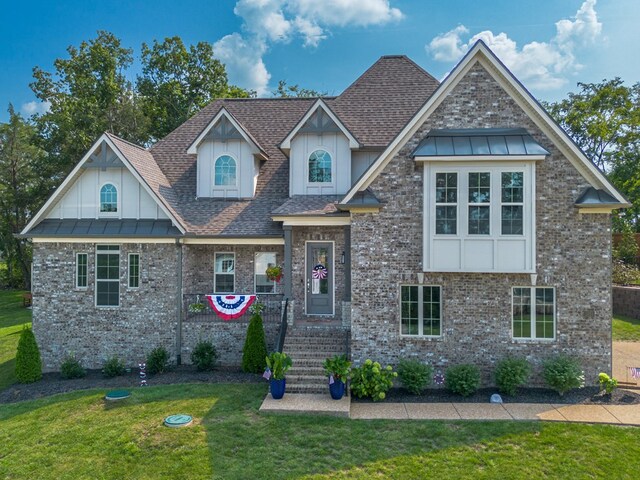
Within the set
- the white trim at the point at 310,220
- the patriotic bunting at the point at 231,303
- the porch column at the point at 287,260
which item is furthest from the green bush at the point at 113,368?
the white trim at the point at 310,220

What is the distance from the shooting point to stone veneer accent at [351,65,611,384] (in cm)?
1059

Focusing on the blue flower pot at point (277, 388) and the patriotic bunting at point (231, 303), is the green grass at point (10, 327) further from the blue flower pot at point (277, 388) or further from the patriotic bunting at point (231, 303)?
the blue flower pot at point (277, 388)

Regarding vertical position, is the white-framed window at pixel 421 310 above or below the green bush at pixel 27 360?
above

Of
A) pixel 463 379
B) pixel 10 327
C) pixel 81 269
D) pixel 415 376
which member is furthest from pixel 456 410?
pixel 10 327

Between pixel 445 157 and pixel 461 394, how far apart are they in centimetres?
615

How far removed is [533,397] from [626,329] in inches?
438

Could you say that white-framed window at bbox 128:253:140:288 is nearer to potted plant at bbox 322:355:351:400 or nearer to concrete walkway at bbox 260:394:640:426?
concrete walkway at bbox 260:394:640:426

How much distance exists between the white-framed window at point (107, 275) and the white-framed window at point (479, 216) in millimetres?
10140

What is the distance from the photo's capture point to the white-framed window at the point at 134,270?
13.4 meters

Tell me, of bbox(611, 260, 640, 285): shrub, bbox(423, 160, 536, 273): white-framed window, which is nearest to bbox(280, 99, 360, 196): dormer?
bbox(423, 160, 536, 273): white-framed window

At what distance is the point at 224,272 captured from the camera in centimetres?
1445

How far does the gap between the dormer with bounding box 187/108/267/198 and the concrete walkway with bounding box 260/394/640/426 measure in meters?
8.09

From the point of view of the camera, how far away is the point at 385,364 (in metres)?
11.0

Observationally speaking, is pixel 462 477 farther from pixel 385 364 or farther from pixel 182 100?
pixel 182 100
